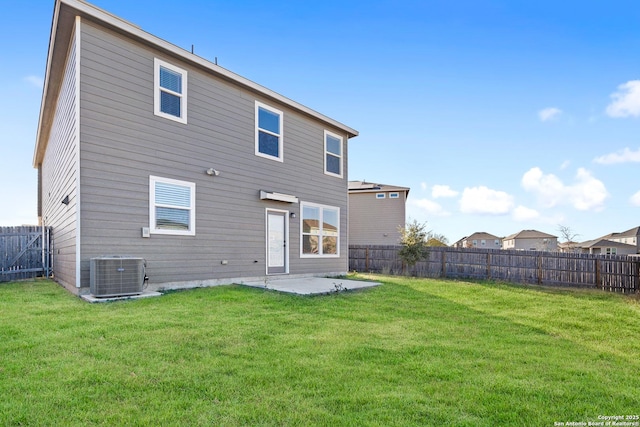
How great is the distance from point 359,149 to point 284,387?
13.2 meters

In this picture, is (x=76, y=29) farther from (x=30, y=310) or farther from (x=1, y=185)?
(x=1, y=185)

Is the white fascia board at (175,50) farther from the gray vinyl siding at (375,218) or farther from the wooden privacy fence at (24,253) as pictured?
the gray vinyl siding at (375,218)

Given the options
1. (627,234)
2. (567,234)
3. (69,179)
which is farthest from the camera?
(627,234)

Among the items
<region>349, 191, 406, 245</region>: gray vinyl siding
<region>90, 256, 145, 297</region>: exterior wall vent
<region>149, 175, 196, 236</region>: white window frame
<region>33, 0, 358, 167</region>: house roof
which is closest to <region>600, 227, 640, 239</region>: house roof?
<region>349, 191, 406, 245</region>: gray vinyl siding

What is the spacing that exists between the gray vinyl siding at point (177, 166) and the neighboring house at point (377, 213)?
12.1 m

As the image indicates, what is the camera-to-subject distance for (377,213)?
22.5 m

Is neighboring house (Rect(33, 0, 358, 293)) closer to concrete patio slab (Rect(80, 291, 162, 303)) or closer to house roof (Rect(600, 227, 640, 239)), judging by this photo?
concrete patio slab (Rect(80, 291, 162, 303))

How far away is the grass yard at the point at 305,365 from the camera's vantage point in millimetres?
2320

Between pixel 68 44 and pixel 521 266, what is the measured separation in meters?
13.4

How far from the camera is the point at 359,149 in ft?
49.6

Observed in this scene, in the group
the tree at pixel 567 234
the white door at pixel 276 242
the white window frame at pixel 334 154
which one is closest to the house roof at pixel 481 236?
the tree at pixel 567 234

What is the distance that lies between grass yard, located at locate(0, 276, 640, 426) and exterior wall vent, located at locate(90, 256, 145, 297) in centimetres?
47

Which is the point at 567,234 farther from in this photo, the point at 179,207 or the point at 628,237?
the point at 179,207

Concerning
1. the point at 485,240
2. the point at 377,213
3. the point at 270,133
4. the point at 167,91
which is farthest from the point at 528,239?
the point at 167,91
